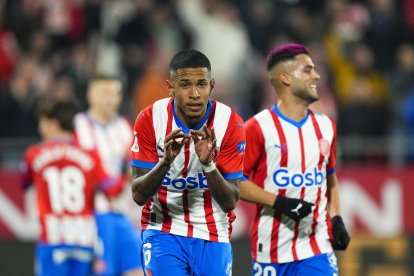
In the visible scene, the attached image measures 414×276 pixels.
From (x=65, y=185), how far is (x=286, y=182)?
8.43ft

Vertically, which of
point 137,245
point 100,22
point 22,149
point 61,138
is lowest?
point 137,245

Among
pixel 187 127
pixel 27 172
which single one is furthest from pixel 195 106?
pixel 27 172

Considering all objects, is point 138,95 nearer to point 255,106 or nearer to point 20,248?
point 255,106

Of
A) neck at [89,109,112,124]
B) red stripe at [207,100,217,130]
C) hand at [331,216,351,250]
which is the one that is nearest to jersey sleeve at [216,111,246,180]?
red stripe at [207,100,217,130]

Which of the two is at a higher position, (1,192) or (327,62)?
(327,62)

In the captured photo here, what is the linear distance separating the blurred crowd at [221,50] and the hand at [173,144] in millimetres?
7860

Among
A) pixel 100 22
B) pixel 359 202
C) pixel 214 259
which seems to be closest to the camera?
pixel 214 259

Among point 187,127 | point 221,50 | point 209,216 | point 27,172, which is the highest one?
point 221,50

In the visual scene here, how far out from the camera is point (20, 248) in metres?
11.9

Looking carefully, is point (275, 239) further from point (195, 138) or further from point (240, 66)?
point (240, 66)

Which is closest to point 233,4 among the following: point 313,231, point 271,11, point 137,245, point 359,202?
point 271,11

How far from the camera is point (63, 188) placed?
880 cm

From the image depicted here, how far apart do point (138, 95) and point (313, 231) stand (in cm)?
748

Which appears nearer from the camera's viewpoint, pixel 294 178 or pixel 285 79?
pixel 294 178
